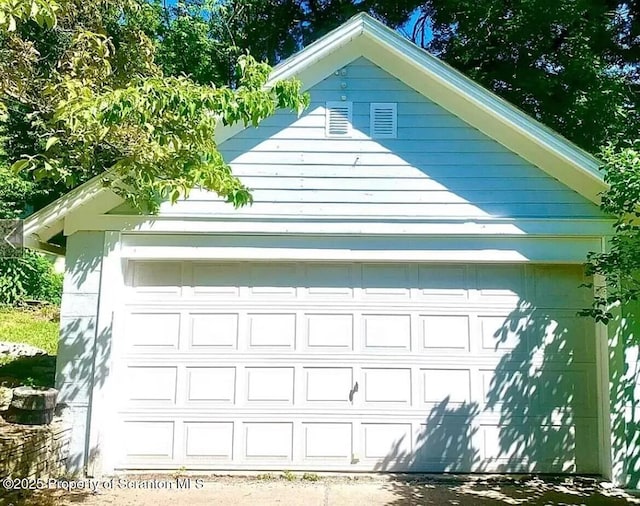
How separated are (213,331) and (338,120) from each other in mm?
2734

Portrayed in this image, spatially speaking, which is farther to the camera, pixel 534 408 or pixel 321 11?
pixel 321 11

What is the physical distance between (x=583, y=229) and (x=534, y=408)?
1999 millimetres

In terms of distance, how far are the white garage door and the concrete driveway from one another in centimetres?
21

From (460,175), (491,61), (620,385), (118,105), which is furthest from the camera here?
(491,61)

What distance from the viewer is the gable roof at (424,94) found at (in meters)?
6.11

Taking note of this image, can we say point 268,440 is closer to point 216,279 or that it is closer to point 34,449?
point 216,279

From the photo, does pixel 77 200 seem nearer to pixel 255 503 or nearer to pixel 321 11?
pixel 255 503

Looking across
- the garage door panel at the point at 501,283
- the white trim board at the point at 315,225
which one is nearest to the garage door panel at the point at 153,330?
the white trim board at the point at 315,225

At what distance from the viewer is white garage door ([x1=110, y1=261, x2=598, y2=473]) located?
621cm

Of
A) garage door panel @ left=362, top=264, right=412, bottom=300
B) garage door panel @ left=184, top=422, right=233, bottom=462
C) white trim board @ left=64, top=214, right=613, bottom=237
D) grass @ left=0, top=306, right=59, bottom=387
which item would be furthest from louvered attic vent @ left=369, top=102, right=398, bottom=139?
grass @ left=0, top=306, right=59, bottom=387

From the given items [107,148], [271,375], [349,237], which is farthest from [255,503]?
[107,148]

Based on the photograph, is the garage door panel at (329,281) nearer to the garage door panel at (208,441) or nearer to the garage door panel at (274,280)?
the garage door panel at (274,280)

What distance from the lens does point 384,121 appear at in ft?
21.3

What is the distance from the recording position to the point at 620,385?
19.6 feet
